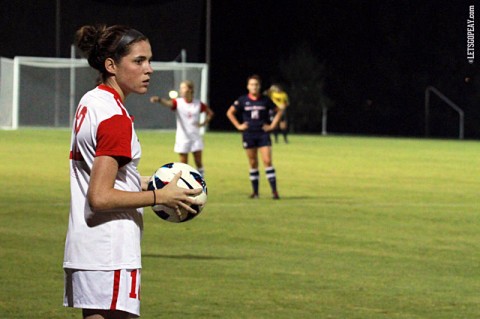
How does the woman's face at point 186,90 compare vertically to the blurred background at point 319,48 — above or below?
below

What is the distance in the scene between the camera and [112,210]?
16.3ft

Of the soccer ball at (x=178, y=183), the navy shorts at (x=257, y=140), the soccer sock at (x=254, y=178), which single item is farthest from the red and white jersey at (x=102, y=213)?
the navy shorts at (x=257, y=140)

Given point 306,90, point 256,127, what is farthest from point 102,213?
point 306,90

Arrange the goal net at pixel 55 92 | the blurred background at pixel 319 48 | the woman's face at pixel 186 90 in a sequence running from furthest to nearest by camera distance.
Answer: the blurred background at pixel 319 48
the goal net at pixel 55 92
the woman's face at pixel 186 90

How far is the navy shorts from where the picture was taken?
69.2ft

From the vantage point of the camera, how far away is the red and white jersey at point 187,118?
23344mm

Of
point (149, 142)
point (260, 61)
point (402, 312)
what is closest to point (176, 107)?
point (402, 312)

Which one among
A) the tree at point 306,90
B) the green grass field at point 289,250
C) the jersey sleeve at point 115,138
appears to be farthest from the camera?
the tree at point 306,90

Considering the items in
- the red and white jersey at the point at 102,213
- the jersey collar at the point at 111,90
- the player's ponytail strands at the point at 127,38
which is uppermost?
the player's ponytail strands at the point at 127,38

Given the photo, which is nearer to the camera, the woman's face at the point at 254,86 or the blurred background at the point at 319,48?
the woman's face at the point at 254,86

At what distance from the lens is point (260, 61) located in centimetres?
6400

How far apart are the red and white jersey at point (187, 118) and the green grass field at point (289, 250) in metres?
1.09

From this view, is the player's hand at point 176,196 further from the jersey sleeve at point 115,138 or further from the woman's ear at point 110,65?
the woman's ear at point 110,65

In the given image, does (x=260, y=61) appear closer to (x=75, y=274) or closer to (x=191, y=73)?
(x=191, y=73)
